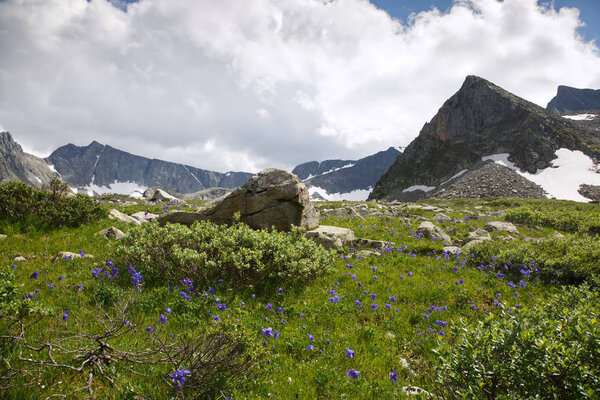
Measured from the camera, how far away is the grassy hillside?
3361 mm

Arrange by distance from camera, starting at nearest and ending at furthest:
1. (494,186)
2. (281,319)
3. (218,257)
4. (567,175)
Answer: (281,319) < (218,257) < (494,186) < (567,175)

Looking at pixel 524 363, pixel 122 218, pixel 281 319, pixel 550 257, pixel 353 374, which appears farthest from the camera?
pixel 122 218

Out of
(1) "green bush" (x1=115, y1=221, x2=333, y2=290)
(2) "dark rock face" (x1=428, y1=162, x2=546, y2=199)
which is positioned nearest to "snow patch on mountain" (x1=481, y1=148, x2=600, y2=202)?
(2) "dark rock face" (x1=428, y1=162, x2=546, y2=199)

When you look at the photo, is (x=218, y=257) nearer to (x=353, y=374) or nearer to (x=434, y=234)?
(x=353, y=374)

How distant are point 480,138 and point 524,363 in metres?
168

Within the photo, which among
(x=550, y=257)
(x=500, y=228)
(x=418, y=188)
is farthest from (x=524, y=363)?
(x=418, y=188)

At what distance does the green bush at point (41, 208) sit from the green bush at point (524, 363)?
A: 11793 mm

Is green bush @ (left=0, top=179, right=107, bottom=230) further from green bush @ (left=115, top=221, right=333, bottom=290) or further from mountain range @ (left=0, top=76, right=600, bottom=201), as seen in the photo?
mountain range @ (left=0, top=76, right=600, bottom=201)

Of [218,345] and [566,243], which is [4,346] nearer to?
[218,345]

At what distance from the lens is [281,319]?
5793mm

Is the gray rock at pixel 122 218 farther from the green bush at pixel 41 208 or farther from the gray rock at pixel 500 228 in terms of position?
the gray rock at pixel 500 228

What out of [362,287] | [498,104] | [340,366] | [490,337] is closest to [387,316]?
[362,287]

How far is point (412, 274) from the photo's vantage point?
8938 mm

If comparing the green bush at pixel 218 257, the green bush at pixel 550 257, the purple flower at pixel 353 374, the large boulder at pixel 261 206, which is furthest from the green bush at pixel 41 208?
the green bush at pixel 550 257
